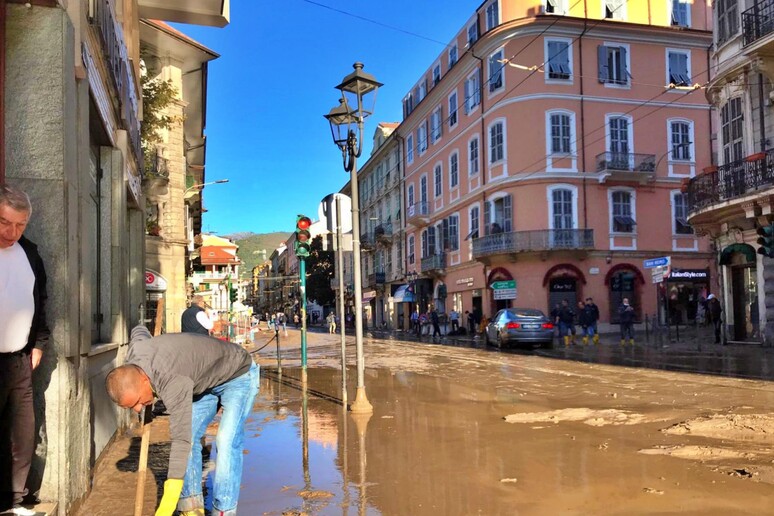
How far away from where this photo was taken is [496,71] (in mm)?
34312

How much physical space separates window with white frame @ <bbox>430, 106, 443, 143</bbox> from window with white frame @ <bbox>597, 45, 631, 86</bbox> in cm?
1154

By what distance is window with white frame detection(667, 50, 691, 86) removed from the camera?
3512cm

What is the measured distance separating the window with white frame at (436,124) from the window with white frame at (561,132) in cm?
1069

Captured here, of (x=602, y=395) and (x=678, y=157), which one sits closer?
(x=602, y=395)

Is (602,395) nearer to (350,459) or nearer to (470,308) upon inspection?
(350,459)

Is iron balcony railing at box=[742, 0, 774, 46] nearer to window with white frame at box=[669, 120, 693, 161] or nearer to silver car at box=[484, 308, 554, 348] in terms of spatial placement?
silver car at box=[484, 308, 554, 348]

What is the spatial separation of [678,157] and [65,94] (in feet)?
117

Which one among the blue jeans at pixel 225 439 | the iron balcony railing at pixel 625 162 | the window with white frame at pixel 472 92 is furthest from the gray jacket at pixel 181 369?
the window with white frame at pixel 472 92

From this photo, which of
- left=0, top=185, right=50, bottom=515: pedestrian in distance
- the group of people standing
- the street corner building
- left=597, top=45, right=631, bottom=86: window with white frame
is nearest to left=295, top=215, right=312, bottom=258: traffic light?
Result: the street corner building

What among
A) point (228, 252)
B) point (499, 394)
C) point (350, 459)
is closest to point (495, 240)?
point (499, 394)

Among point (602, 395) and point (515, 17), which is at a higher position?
point (515, 17)

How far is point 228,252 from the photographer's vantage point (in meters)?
84.9

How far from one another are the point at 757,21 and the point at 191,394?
842 inches

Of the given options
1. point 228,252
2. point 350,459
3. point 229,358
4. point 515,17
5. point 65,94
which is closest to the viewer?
point 229,358
